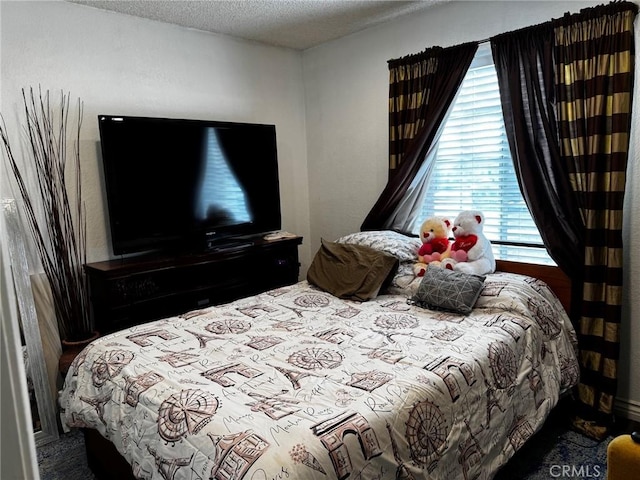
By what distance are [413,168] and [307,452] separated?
2.38 m

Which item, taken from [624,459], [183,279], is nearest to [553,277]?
[624,459]

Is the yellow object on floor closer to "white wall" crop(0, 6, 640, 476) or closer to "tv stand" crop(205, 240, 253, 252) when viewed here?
"white wall" crop(0, 6, 640, 476)

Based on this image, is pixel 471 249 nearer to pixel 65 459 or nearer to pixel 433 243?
pixel 433 243

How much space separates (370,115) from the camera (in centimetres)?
364

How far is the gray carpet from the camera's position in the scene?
7.02 ft

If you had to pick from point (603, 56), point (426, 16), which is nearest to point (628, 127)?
point (603, 56)

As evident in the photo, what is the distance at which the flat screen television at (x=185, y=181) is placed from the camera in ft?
9.50

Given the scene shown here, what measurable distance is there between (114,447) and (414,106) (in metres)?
2.79

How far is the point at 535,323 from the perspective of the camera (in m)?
2.34

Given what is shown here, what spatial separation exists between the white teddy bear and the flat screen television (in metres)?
1.58

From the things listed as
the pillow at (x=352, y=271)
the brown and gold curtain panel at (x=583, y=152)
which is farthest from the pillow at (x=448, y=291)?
the brown and gold curtain panel at (x=583, y=152)

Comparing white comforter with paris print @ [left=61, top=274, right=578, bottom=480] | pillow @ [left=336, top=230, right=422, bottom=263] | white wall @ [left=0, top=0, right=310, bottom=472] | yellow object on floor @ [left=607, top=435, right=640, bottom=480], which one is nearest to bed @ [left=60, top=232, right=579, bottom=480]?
white comforter with paris print @ [left=61, top=274, right=578, bottom=480]

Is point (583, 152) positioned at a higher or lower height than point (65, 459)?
higher

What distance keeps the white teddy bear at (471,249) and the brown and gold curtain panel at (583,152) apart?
33cm
